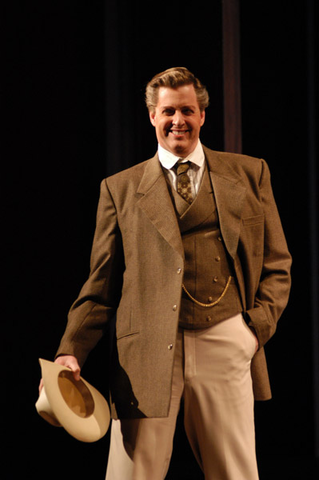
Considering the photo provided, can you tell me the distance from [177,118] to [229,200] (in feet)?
0.88

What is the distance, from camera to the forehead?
1.92 m

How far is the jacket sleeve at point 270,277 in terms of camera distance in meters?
1.88

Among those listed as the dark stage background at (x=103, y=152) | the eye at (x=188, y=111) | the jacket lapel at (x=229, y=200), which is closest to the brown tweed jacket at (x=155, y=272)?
the jacket lapel at (x=229, y=200)

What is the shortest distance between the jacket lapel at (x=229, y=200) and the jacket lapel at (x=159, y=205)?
5.1 inches

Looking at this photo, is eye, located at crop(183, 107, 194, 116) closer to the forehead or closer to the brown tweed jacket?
the forehead

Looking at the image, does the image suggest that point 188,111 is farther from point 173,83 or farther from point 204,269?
point 204,269

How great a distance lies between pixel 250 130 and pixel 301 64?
0.37m

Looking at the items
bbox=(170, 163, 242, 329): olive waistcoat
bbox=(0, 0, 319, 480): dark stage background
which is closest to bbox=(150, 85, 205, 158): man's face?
bbox=(170, 163, 242, 329): olive waistcoat

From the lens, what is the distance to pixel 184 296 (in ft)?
6.08

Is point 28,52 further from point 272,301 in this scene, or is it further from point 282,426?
point 282,426

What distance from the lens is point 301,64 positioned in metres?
2.99

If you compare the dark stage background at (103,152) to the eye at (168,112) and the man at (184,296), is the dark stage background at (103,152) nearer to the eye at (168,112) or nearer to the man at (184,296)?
the man at (184,296)

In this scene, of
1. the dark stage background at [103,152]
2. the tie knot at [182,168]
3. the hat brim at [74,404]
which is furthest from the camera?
the dark stage background at [103,152]

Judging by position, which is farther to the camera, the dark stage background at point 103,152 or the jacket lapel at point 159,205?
the dark stage background at point 103,152
